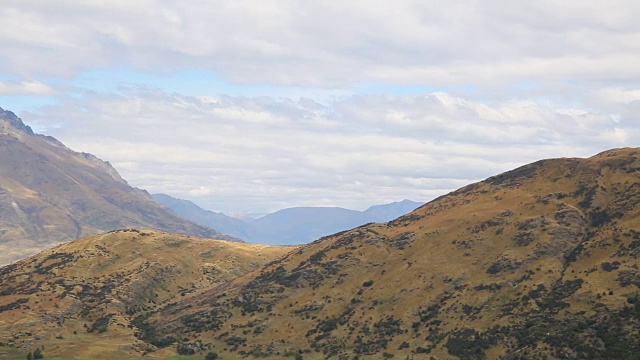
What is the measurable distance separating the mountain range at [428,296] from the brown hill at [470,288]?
40 cm

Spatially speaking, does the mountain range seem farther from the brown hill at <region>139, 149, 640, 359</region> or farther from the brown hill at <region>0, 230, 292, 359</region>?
the brown hill at <region>0, 230, 292, 359</region>

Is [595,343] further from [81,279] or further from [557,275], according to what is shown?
[81,279]

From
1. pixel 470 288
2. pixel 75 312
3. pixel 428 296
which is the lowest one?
pixel 75 312

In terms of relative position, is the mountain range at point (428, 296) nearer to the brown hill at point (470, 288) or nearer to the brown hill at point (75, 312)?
the brown hill at point (470, 288)

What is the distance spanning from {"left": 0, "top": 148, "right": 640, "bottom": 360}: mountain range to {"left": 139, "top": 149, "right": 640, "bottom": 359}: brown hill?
397mm

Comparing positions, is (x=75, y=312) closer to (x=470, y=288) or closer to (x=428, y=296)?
(x=428, y=296)

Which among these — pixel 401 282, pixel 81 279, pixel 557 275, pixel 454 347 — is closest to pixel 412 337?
pixel 454 347

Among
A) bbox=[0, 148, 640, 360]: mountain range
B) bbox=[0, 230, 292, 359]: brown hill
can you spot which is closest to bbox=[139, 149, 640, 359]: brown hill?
bbox=[0, 148, 640, 360]: mountain range

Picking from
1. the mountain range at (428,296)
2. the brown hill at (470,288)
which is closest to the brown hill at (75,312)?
the mountain range at (428,296)

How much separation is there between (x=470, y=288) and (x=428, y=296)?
33.8 feet

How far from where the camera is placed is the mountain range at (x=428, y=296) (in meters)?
124

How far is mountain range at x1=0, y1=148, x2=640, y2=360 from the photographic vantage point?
12362cm

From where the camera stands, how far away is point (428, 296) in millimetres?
148875

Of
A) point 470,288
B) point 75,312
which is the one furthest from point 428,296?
point 75,312
